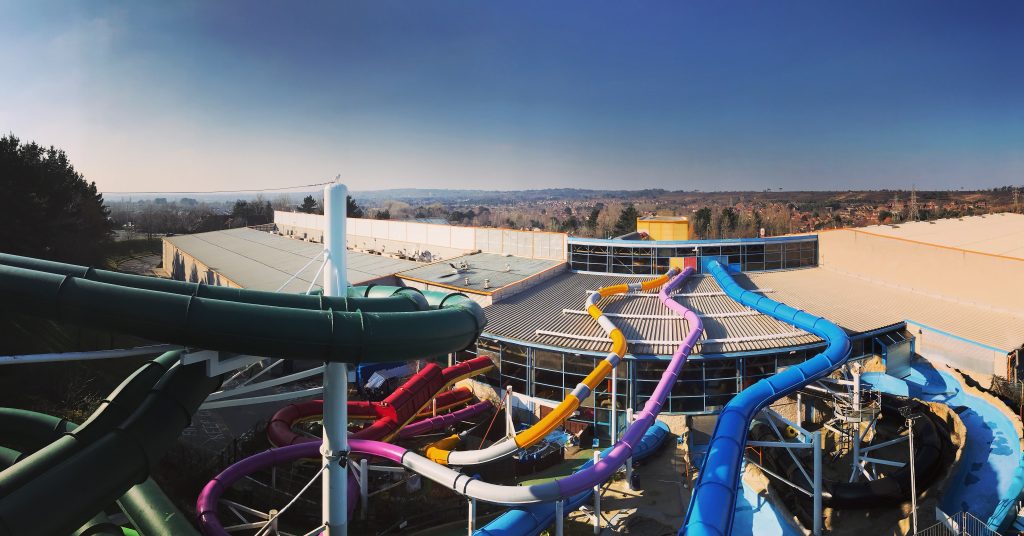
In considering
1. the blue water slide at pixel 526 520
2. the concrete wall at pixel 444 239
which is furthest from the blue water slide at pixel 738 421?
the concrete wall at pixel 444 239

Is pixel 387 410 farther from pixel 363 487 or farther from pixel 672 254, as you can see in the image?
pixel 672 254

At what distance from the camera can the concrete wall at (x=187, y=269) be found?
139 ft

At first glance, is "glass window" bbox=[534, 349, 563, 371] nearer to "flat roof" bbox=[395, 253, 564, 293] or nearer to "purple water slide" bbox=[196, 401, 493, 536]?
"flat roof" bbox=[395, 253, 564, 293]

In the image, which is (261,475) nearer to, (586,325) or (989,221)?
(586,325)

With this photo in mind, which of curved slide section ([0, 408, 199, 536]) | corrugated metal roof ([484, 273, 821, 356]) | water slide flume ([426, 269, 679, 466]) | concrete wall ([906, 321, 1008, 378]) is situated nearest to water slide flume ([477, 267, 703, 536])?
corrugated metal roof ([484, 273, 821, 356])

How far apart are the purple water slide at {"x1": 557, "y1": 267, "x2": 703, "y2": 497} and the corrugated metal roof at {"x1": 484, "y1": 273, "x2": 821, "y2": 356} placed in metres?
0.64

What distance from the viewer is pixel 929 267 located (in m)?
30.5

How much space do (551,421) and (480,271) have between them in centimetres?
1863

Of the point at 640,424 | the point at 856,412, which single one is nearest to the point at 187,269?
the point at 640,424

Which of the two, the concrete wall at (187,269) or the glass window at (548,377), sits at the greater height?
the concrete wall at (187,269)

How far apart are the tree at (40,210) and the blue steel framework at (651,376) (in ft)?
96.4

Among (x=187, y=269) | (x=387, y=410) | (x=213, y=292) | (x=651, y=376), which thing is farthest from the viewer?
(x=187, y=269)

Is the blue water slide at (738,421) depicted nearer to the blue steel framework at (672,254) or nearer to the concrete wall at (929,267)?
the blue steel framework at (672,254)

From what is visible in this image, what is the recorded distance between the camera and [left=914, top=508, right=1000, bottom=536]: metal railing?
47.6 ft
